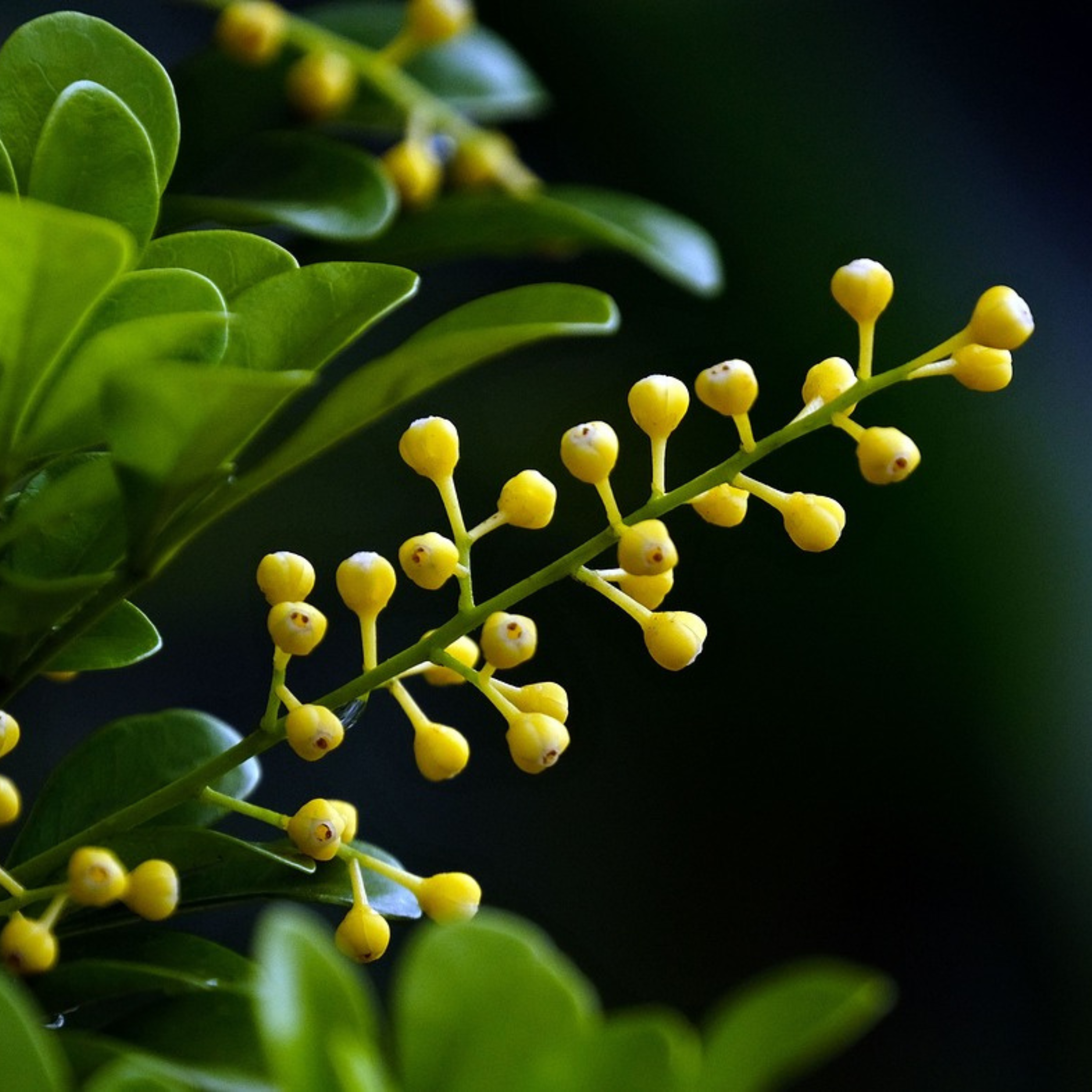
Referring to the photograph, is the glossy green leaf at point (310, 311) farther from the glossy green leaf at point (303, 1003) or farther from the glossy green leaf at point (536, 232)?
the glossy green leaf at point (536, 232)

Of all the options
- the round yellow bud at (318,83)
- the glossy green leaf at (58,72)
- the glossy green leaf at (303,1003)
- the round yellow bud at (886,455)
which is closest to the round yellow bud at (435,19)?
the round yellow bud at (318,83)

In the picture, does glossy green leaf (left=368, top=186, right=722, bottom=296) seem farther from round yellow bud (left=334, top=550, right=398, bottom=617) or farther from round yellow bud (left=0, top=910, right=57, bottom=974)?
round yellow bud (left=0, top=910, right=57, bottom=974)

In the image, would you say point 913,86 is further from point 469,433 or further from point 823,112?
point 469,433

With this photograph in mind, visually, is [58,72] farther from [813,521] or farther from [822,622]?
[822,622]

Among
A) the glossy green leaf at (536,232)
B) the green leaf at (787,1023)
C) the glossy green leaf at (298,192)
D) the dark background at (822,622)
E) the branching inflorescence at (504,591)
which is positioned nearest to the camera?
the green leaf at (787,1023)

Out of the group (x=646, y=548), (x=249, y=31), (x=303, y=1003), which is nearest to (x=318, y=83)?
(x=249, y=31)
